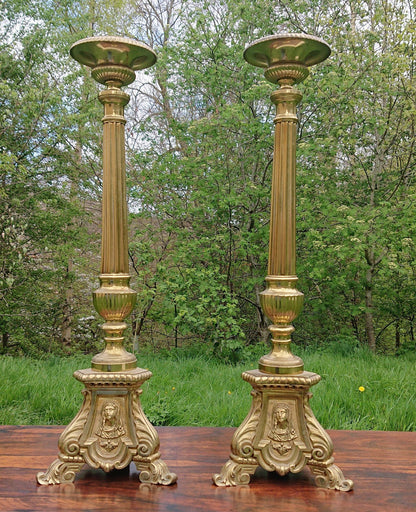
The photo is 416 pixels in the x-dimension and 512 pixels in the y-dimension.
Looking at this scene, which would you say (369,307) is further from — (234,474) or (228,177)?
(234,474)

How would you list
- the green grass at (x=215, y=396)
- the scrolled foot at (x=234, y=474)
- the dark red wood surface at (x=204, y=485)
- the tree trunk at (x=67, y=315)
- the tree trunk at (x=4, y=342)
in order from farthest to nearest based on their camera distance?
the tree trunk at (x=67, y=315), the tree trunk at (x=4, y=342), the green grass at (x=215, y=396), the scrolled foot at (x=234, y=474), the dark red wood surface at (x=204, y=485)

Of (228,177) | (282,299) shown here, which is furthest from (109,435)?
(228,177)

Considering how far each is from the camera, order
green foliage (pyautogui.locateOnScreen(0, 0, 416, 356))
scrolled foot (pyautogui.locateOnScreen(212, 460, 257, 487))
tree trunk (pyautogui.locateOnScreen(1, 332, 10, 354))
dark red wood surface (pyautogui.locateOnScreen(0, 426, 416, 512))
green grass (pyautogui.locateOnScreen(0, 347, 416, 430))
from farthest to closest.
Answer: tree trunk (pyautogui.locateOnScreen(1, 332, 10, 354)) < green foliage (pyautogui.locateOnScreen(0, 0, 416, 356)) < green grass (pyautogui.locateOnScreen(0, 347, 416, 430)) < scrolled foot (pyautogui.locateOnScreen(212, 460, 257, 487)) < dark red wood surface (pyautogui.locateOnScreen(0, 426, 416, 512))

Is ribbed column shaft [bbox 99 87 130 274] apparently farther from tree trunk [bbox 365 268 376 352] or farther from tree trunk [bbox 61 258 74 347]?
tree trunk [bbox 61 258 74 347]

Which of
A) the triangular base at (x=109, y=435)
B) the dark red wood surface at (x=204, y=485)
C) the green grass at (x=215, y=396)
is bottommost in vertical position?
the green grass at (x=215, y=396)

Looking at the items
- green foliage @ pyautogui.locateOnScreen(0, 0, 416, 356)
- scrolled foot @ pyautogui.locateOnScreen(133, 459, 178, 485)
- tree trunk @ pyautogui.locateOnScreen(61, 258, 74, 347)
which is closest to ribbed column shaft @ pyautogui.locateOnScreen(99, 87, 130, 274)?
scrolled foot @ pyautogui.locateOnScreen(133, 459, 178, 485)

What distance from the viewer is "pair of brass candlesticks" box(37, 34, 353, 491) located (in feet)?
3.63

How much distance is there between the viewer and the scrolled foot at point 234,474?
1090mm

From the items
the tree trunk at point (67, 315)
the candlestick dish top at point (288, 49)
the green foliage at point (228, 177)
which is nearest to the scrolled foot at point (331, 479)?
the candlestick dish top at point (288, 49)

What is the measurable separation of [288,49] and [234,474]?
3.32ft

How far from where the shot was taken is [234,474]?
1.10m

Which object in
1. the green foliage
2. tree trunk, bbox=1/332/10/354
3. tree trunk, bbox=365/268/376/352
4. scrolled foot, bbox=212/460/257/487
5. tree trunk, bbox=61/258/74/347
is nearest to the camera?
scrolled foot, bbox=212/460/257/487

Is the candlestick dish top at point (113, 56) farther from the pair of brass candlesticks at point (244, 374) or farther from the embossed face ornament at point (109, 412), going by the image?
the embossed face ornament at point (109, 412)

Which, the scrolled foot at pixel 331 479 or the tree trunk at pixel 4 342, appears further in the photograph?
the tree trunk at pixel 4 342
